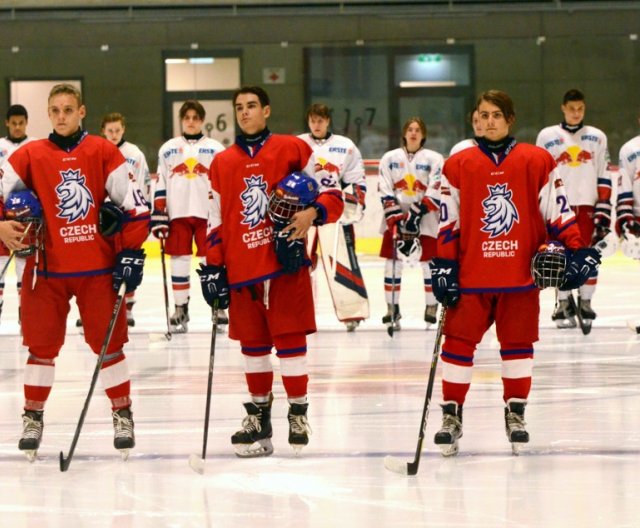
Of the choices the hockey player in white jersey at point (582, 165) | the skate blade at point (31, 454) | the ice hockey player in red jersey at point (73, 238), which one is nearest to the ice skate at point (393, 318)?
the hockey player in white jersey at point (582, 165)

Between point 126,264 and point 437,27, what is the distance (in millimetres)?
9034

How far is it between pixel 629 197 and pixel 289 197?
328 centimetres

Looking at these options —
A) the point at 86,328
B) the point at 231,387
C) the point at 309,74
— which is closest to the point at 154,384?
the point at 231,387

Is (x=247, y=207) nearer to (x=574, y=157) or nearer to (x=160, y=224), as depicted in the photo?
(x=160, y=224)

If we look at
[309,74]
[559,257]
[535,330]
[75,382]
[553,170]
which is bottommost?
[75,382]

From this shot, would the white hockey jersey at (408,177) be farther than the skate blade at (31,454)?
Yes

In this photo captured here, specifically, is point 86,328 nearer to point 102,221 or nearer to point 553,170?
point 102,221

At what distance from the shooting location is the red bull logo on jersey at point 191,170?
7434 mm

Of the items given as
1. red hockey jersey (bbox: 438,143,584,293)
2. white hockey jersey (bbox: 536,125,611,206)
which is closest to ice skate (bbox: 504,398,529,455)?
red hockey jersey (bbox: 438,143,584,293)

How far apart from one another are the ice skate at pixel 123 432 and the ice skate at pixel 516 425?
122 centimetres

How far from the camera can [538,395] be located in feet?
16.9

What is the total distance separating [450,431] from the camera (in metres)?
4.05

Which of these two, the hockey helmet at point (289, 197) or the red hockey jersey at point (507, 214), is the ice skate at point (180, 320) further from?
the red hockey jersey at point (507, 214)

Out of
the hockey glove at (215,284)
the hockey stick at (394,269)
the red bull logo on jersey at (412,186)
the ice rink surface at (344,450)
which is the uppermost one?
the red bull logo on jersey at (412,186)
